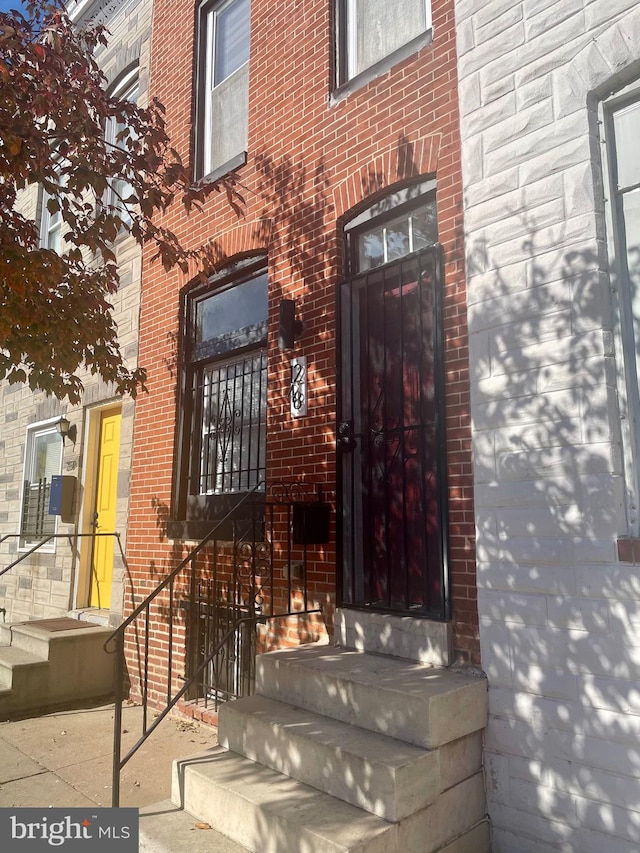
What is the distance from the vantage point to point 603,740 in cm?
311

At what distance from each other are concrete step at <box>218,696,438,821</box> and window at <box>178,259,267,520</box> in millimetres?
2174

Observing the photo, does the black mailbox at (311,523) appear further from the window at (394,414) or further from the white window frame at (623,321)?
the white window frame at (623,321)

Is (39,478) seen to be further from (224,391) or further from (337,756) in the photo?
(337,756)

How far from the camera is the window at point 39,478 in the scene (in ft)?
28.7

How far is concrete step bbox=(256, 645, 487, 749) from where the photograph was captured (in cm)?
327

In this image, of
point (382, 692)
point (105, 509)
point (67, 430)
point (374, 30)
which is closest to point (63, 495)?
point (105, 509)

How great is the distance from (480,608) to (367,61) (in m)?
4.34

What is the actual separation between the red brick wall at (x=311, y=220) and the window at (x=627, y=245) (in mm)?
935

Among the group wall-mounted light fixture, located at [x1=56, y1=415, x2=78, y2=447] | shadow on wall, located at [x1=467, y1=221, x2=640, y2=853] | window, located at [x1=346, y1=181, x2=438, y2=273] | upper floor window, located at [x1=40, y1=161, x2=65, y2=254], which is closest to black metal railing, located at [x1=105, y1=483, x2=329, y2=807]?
shadow on wall, located at [x1=467, y1=221, x2=640, y2=853]

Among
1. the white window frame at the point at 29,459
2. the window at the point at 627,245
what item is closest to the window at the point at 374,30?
the window at the point at 627,245

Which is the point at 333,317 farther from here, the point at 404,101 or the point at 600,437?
the point at 600,437

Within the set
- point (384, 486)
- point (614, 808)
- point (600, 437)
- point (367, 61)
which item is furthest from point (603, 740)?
point (367, 61)

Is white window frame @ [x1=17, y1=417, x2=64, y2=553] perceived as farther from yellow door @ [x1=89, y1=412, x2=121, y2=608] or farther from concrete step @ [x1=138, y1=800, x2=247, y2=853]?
concrete step @ [x1=138, y1=800, x2=247, y2=853]

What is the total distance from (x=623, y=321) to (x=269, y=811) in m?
2.96
